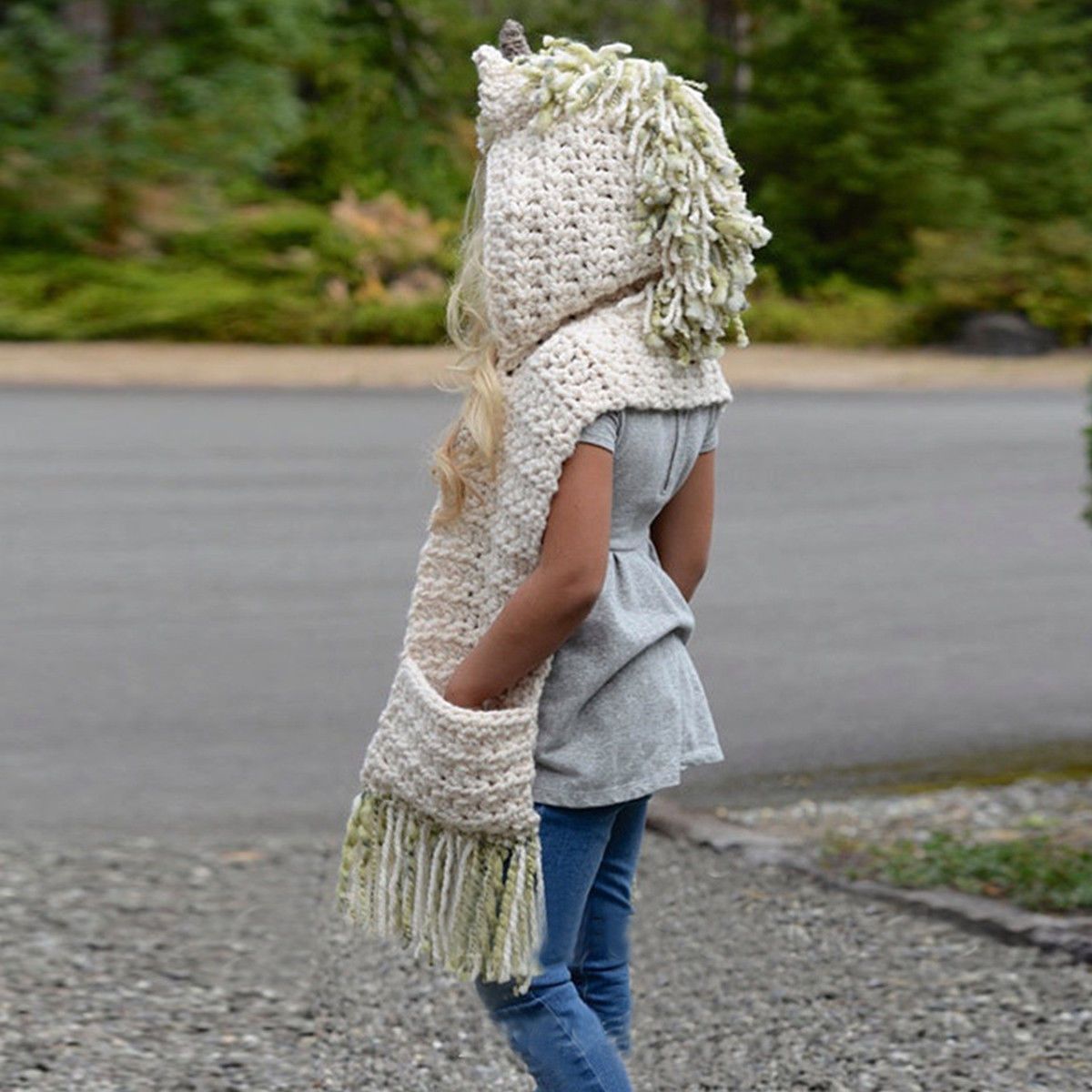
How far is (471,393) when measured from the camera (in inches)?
108

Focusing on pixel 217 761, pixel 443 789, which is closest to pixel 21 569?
pixel 217 761

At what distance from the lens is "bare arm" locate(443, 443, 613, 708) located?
8.63 ft

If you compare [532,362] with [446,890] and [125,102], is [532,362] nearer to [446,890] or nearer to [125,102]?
[446,890]

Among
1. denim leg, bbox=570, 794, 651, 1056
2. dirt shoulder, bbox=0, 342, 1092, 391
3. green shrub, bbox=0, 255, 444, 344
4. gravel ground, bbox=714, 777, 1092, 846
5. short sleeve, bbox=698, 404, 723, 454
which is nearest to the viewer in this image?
short sleeve, bbox=698, 404, 723, 454

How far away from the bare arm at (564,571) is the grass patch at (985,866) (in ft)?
8.74

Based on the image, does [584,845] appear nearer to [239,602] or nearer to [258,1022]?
[258,1022]

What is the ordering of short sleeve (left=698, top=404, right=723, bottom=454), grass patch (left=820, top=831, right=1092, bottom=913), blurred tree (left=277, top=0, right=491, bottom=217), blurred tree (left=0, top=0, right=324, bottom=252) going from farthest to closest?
blurred tree (left=277, top=0, right=491, bottom=217) < blurred tree (left=0, top=0, right=324, bottom=252) < grass patch (left=820, top=831, right=1092, bottom=913) < short sleeve (left=698, top=404, right=723, bottom=454)

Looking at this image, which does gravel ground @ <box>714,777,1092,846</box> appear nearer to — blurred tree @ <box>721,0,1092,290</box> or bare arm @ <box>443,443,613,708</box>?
bare arm @ <box>443,443,613,708</box>

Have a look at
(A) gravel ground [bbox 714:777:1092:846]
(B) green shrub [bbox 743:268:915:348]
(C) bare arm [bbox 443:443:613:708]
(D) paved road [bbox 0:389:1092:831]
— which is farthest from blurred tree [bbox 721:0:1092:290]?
(C) bare arm [bbox 443:443:613:708]

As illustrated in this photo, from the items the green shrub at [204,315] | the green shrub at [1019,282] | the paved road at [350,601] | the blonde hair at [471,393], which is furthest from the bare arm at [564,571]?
the green shrub at [1019,282]

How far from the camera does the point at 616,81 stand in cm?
274

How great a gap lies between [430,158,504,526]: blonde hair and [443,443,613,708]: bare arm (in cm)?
14

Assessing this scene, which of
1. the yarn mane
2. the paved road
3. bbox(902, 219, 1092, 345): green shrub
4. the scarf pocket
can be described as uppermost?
the yarn mane

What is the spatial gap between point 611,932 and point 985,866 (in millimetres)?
2423
